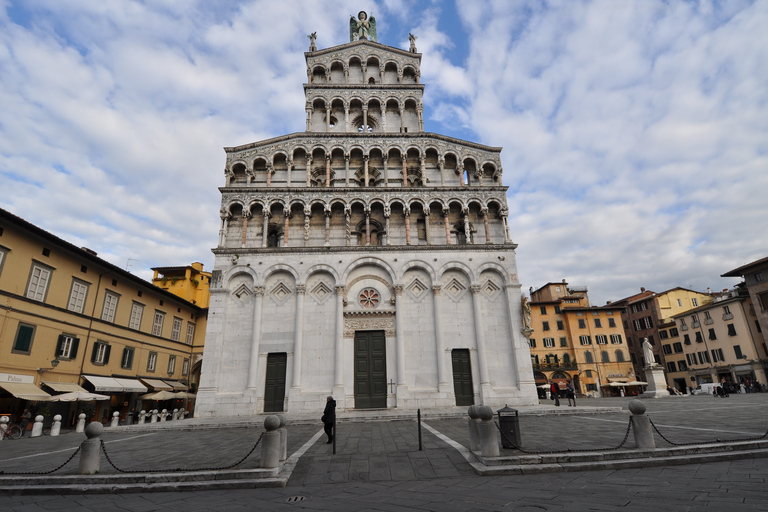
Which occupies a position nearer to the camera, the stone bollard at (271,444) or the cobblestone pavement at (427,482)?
the cobblestone pavement at (427,482)

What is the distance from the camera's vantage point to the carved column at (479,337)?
2235 centimetres

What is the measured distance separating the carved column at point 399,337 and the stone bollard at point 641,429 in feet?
47.1

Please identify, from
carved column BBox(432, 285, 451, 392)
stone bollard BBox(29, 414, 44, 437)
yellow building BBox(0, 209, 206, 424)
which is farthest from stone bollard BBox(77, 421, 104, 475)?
carved column BBox(432, 285, 451, 392)

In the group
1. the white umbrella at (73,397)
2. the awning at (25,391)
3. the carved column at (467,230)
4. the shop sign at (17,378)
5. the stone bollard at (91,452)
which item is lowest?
the stone bollard at (91,452)

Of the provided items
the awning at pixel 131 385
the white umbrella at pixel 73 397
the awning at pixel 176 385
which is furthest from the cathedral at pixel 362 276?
the awning at pixel 176 385

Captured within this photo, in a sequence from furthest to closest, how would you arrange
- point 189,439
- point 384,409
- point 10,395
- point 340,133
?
point 340,133 < point 384,409 < point 10,395 < point 189,439

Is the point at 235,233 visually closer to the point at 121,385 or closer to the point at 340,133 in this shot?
the point at 340,133

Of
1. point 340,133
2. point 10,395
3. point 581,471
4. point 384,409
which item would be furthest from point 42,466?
point 340,133

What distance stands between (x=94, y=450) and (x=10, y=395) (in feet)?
52.4

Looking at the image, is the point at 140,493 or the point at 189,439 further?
the point at 189,439

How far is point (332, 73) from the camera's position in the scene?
99.9 feet

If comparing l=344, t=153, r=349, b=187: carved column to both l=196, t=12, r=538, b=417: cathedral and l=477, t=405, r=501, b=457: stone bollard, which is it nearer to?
l=196, t=12, r=538, b=417: cathedral

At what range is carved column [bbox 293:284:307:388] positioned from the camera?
21.7 metres

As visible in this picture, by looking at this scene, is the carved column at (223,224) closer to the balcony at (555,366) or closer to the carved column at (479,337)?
the carved column at (479,337)
